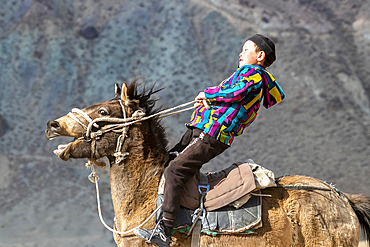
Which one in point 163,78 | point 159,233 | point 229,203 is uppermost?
point 163,78

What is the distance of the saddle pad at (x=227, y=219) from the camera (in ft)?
9.49

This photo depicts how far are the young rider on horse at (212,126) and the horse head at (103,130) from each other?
0.41 m

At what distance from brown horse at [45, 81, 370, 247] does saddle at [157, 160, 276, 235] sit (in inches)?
3.3

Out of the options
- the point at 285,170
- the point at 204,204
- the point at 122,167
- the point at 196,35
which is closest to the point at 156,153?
the point at 122,167

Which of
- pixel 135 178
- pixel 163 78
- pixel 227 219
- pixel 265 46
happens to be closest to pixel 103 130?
pixel 135 178

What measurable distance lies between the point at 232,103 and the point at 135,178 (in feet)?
3.07

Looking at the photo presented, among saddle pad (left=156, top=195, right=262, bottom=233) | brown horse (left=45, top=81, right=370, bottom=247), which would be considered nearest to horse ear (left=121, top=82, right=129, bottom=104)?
brown horse (left=45, top=81, right=370, bottom=247)

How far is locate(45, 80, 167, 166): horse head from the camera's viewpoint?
305 centimetres

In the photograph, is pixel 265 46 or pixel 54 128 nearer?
pixel 54 128

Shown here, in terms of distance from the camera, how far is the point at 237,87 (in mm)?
2871

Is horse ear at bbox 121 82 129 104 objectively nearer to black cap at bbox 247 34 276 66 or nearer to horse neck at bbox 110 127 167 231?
horse neck at bbox 110 127 167 231

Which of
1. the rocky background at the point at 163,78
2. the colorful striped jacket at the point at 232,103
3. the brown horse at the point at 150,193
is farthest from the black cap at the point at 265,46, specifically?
the rocky background at the point at 163,78

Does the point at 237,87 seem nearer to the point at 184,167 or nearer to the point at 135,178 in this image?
the point at 184,167

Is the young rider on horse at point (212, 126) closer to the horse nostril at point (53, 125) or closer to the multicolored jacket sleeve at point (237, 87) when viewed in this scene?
the multicolored jacket sleeve at point (237, 87)
